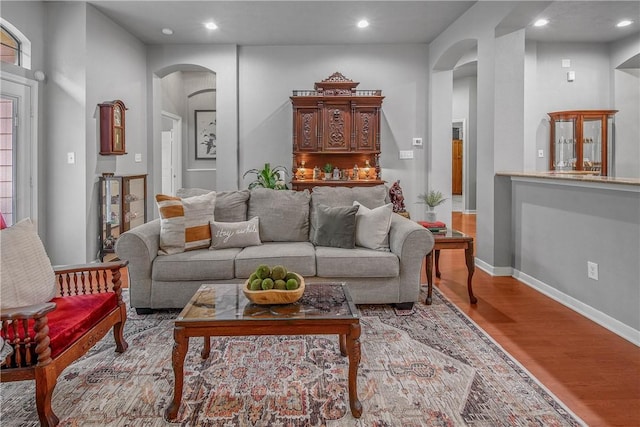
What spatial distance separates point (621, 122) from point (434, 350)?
21.1 feet

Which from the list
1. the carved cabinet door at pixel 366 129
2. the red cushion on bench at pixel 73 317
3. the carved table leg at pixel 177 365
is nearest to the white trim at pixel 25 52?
the red cushion on bench at pixel 73 317

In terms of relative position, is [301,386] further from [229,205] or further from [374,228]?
[229,205]

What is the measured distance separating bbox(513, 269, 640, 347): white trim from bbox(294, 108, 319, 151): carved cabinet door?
10.6 ft

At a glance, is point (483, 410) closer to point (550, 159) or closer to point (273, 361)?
point (273, 361)

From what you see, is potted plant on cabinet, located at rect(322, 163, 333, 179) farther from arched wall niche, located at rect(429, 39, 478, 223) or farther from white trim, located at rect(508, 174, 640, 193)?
white trim, located at rect(508, 174, 640, 193)

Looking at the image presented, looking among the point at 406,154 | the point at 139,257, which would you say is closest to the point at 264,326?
the point at 139,257

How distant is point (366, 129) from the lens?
21.0 ft

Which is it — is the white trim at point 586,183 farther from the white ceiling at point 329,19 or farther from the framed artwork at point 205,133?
the framed artwork at point 205,133

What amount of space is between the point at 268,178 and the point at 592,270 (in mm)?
4264

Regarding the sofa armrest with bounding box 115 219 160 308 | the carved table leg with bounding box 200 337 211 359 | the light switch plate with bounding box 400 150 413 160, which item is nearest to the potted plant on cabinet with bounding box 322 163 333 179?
the light switch plate with bounding box 400 150 413 160

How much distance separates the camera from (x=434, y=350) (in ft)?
8.95

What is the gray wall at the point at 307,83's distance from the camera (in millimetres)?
6715

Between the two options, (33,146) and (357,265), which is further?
(33,146)

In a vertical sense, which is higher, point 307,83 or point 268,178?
point 307,83
